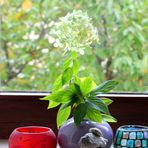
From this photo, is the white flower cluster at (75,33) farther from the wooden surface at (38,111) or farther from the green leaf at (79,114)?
the wooden surface at (38,111)

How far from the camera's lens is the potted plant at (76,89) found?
1040 millimetres

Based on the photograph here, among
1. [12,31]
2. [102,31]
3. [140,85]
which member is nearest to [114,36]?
[102,31]

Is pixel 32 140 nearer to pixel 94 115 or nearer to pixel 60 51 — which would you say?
pixel 94 115

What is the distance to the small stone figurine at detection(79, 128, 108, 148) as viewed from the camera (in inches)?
38.5

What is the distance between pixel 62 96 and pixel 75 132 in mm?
94

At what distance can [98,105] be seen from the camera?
1.04m

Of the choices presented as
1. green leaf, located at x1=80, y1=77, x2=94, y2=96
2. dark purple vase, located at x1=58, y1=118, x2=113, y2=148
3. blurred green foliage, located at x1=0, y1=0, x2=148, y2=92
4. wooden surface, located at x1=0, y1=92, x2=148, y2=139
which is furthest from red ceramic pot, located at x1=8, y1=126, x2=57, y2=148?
blurred green foliage, located at x1=0, y1=0, x2=148, y2=92

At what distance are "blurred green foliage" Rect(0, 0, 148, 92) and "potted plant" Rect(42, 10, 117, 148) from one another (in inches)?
13.7

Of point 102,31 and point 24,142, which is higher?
point 102,31

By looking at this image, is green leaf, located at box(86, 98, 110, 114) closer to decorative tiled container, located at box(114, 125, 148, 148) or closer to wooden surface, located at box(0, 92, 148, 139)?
decorative tiled container, located at box(114, 125, 148, 148)

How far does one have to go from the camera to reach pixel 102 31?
1.46 m

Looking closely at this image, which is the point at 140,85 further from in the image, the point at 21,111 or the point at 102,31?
the point at 21,111

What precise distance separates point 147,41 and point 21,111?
484mm

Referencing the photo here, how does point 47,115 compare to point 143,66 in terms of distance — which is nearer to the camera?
point 47,115
